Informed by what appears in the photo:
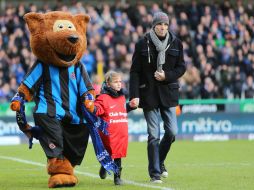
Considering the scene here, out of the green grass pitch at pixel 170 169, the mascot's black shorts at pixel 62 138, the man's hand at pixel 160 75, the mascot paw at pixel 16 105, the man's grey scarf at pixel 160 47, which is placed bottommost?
the green grass pitch at pixel 170 169

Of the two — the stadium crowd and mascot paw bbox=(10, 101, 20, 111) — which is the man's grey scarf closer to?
mascot paw bbox=(10, 101, 20, 111)

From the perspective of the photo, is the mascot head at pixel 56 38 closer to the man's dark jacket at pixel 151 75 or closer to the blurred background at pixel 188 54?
the man's dark jacket at pixel 151 75

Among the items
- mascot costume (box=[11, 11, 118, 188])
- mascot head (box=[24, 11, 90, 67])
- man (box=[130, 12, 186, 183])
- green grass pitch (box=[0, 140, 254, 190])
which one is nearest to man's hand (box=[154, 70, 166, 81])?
man (box=[130, 12, 186, 183])

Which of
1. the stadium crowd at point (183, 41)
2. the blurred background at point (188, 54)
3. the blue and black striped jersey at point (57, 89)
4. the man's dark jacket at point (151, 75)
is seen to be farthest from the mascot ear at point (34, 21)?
the stadium crowd at point (183, 41)

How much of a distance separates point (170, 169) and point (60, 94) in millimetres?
3289

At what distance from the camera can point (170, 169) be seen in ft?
47.6

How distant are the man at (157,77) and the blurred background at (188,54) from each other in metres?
11.1

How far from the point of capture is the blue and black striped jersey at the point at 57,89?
465 inches

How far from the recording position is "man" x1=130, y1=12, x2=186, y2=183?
12508 mm

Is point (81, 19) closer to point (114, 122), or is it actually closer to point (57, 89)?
point (57, 89)

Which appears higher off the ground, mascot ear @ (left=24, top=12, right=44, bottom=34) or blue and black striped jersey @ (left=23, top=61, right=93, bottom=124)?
mascot ear @ (left=24, top=12, right=44, bottom=34)

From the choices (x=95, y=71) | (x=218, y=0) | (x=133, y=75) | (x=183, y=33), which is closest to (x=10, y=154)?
(x=133, y=75)

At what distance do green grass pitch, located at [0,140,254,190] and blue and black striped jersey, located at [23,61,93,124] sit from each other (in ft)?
3.19

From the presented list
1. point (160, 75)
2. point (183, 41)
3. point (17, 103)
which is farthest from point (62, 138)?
point (183, 41)
